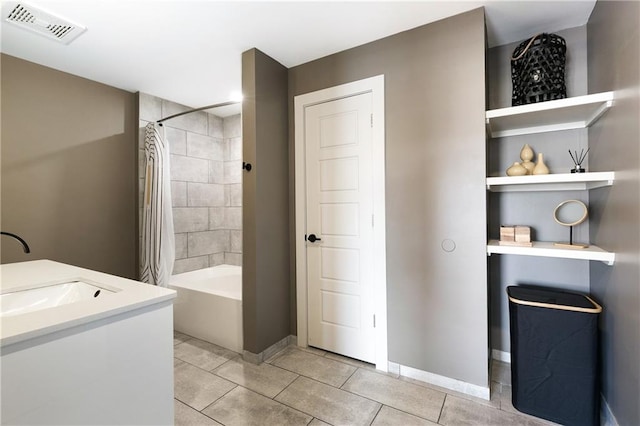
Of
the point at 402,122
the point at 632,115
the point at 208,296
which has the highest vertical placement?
the point at 402,122

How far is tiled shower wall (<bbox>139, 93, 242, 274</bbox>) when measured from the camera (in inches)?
133

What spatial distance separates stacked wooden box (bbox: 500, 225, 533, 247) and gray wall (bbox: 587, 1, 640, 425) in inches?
14.5

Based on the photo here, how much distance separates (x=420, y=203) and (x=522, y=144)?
3.03 feet

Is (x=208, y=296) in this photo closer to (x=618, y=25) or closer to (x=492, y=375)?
(x=492, y=375)

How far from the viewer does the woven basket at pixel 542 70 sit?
1802 mm

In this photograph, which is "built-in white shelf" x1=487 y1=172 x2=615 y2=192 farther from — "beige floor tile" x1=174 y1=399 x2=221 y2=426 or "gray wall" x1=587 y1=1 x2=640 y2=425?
"beige floor tile" x1=174 y1=399 x2=221 y2=426

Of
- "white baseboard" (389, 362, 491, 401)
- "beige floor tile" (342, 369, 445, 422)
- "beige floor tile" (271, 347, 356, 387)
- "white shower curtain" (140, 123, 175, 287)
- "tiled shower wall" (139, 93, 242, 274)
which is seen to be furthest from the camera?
"tiled shower wall" (139, 93, 242, 274)

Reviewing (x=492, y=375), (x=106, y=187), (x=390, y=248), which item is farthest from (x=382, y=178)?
(x=106, y=187)

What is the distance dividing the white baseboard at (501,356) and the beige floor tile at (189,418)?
202 centimetres

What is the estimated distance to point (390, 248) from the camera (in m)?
2.13

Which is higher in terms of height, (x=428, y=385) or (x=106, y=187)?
(x=106, y=187)

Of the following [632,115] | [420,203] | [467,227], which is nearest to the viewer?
[632,115]

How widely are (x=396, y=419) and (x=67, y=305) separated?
1.67 m

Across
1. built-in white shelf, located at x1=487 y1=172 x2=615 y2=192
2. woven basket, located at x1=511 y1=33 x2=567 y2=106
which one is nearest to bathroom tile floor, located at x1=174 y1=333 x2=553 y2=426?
built-in white shelf, located at x1=487 y1=172 x2=615 y2=192
